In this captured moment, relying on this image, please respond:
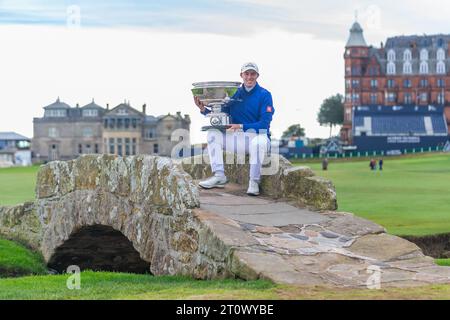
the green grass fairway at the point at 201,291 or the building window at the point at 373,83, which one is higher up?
the building window at the point at 373,83

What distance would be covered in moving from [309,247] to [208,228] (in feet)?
4.57

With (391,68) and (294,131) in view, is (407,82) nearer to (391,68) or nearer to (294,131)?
(391,68)

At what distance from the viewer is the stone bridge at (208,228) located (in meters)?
12.4

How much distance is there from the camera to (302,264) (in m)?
12.4

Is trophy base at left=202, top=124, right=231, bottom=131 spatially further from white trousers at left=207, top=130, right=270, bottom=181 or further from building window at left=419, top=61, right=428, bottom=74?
building window at left=419, top=61, right=428, bottom=74

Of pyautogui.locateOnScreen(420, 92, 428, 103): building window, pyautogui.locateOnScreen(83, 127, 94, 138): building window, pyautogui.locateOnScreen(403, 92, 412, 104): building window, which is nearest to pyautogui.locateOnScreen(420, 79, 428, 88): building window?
pyautogui.locateOnScreen(420, 92, 428, 103): building window

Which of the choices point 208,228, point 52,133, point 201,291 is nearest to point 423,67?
point 52,133

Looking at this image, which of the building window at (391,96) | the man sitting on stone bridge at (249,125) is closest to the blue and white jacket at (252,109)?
the man sitting on stone bridge at (249,125)

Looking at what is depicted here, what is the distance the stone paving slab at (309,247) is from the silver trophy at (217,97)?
1194 mm

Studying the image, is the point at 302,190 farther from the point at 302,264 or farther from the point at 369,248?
the point at 302,264

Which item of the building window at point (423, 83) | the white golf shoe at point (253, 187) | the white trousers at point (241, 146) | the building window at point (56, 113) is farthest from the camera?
the building window at point (56, 113)

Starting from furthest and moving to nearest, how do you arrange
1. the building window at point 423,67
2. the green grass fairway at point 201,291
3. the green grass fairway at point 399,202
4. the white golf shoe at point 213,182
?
the building window at point 423,67
the green grass fairway at point 399,202
the white golf shoe at point 213,182
the green grass fairway at point 201,291

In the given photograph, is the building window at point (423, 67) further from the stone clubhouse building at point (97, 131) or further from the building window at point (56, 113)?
the building window at point (56, 113)

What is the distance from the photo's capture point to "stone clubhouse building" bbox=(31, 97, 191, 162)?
→ 564 ft
